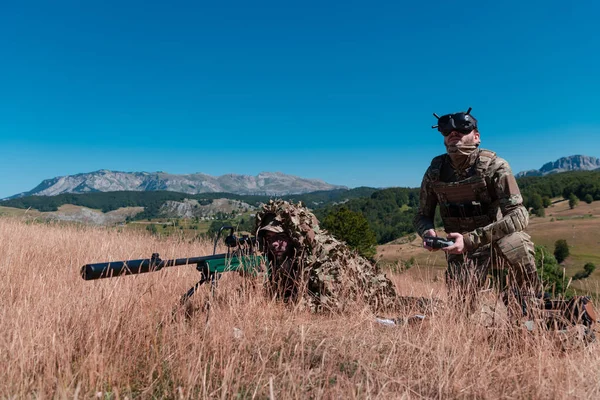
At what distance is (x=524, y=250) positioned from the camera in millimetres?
4344

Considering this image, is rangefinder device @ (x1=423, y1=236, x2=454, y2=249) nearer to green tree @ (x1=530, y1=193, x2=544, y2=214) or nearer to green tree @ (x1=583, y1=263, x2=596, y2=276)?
green tree @ (x1=583, y1=263, x2=596, y2=276)

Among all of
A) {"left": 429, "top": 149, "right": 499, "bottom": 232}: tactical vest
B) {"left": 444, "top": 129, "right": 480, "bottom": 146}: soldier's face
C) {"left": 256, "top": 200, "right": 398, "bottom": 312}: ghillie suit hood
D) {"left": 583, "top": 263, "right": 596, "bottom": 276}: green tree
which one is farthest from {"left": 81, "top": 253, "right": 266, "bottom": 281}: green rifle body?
{"left": 583, "top": 263, "right": 596, "bottom": 276}: green tree

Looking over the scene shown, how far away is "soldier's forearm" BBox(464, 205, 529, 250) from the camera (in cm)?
425

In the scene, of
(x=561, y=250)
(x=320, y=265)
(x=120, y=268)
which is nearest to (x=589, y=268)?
(x=561, y=250)

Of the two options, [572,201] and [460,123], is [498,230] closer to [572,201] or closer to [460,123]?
[460,123]

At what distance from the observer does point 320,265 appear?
5359 millimetres

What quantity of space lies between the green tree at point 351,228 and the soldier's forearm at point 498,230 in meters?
52.8

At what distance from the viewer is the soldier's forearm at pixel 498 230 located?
425cm

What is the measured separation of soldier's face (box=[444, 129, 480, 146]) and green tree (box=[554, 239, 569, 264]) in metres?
116

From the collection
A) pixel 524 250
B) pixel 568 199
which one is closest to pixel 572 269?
pixel 568 199

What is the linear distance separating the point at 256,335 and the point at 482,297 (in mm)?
2689

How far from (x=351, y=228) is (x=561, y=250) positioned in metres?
75.4

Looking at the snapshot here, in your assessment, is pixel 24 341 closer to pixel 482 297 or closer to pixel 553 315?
pixel 482 297

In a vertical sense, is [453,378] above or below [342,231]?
above
